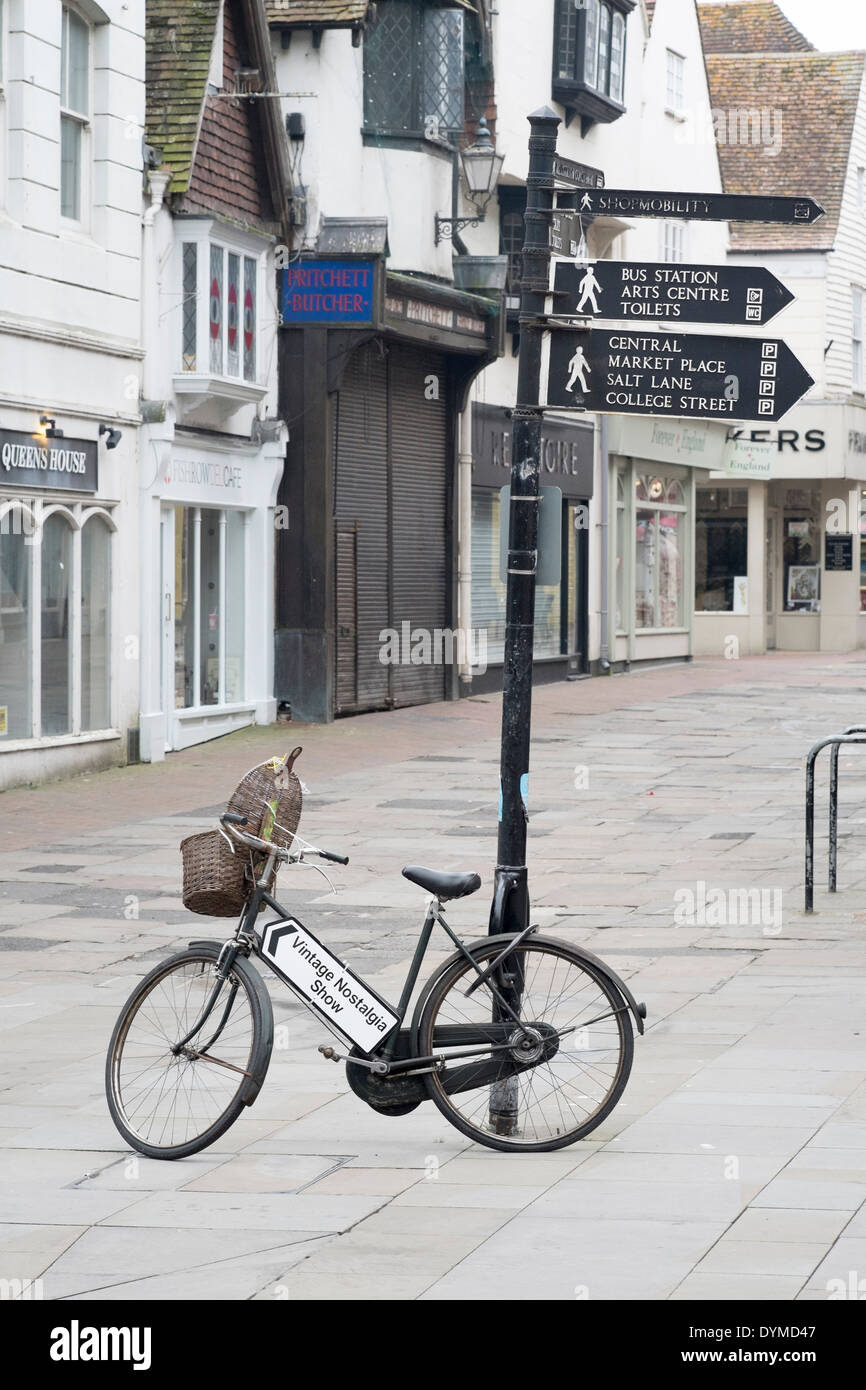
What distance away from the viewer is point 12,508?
55.2 feet

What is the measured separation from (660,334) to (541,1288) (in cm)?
329

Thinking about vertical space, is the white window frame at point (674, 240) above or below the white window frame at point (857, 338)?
above

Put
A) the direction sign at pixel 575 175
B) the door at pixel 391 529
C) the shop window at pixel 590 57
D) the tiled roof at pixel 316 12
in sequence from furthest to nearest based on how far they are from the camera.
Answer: the shop window at pixel 590 57
the door at pixel 391 529
the tiled roof at pixel 316 12
the direction sign at pixel 575 175

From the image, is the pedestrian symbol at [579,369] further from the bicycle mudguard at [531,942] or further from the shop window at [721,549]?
the shop window at [721,549]

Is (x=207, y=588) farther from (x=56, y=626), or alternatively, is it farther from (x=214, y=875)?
(x=214, y=875)

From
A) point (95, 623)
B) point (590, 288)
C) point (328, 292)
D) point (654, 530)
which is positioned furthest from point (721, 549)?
point (590, 288)

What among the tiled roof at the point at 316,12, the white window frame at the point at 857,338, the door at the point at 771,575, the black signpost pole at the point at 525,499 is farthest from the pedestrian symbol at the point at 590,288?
the white window frame at the point at 857,338

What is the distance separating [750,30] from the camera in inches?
1705

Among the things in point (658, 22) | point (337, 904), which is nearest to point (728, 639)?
point (658, 22)

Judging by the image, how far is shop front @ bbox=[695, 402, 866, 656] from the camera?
122ft

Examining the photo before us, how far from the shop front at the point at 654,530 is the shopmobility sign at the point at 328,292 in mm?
10025

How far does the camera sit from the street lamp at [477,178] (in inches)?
914

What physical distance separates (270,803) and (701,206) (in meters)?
2.54

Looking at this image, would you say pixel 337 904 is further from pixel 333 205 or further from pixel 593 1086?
pixel 333 205
